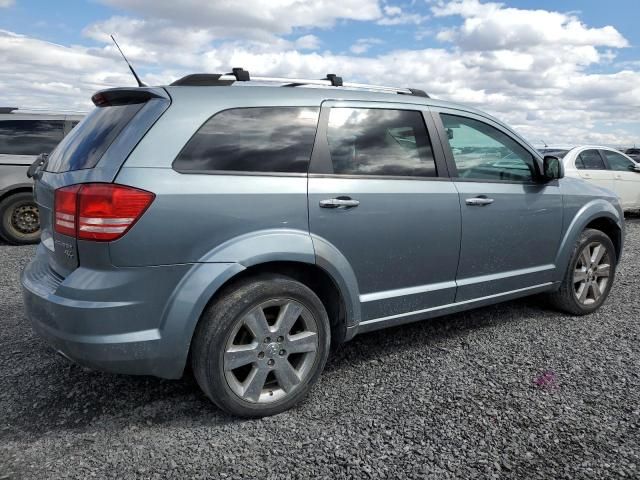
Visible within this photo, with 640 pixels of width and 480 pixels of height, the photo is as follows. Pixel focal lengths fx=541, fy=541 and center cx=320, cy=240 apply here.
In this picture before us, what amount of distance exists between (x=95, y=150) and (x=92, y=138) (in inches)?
6.8

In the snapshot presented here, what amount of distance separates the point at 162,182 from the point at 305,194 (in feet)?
2.41

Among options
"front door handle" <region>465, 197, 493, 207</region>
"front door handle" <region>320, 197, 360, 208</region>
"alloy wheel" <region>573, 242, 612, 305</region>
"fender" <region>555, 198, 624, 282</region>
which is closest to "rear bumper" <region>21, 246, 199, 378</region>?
"front door handle" <region>320, 197, 360, 208</region>

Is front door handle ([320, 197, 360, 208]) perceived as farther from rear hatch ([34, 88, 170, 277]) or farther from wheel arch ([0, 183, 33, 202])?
wheel arch ([0, 183, 33, 202])

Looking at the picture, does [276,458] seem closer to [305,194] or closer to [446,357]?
[305,194]

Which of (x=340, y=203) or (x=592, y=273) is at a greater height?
(x=340, y=203)

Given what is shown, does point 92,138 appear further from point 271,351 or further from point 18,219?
point 18,219

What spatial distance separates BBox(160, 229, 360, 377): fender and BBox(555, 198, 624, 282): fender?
7.81 feet

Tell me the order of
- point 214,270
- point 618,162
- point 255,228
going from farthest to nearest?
point 618,162, point 255,228, point 214,270

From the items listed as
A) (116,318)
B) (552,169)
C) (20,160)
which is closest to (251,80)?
(116,318)

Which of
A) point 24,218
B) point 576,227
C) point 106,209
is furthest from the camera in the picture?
point 24,218

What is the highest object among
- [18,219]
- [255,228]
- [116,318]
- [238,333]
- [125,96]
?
[125,96]

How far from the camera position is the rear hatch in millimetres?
2490

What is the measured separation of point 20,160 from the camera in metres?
7.80

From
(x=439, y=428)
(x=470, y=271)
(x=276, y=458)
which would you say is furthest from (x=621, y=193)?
(x=276, y=458)
